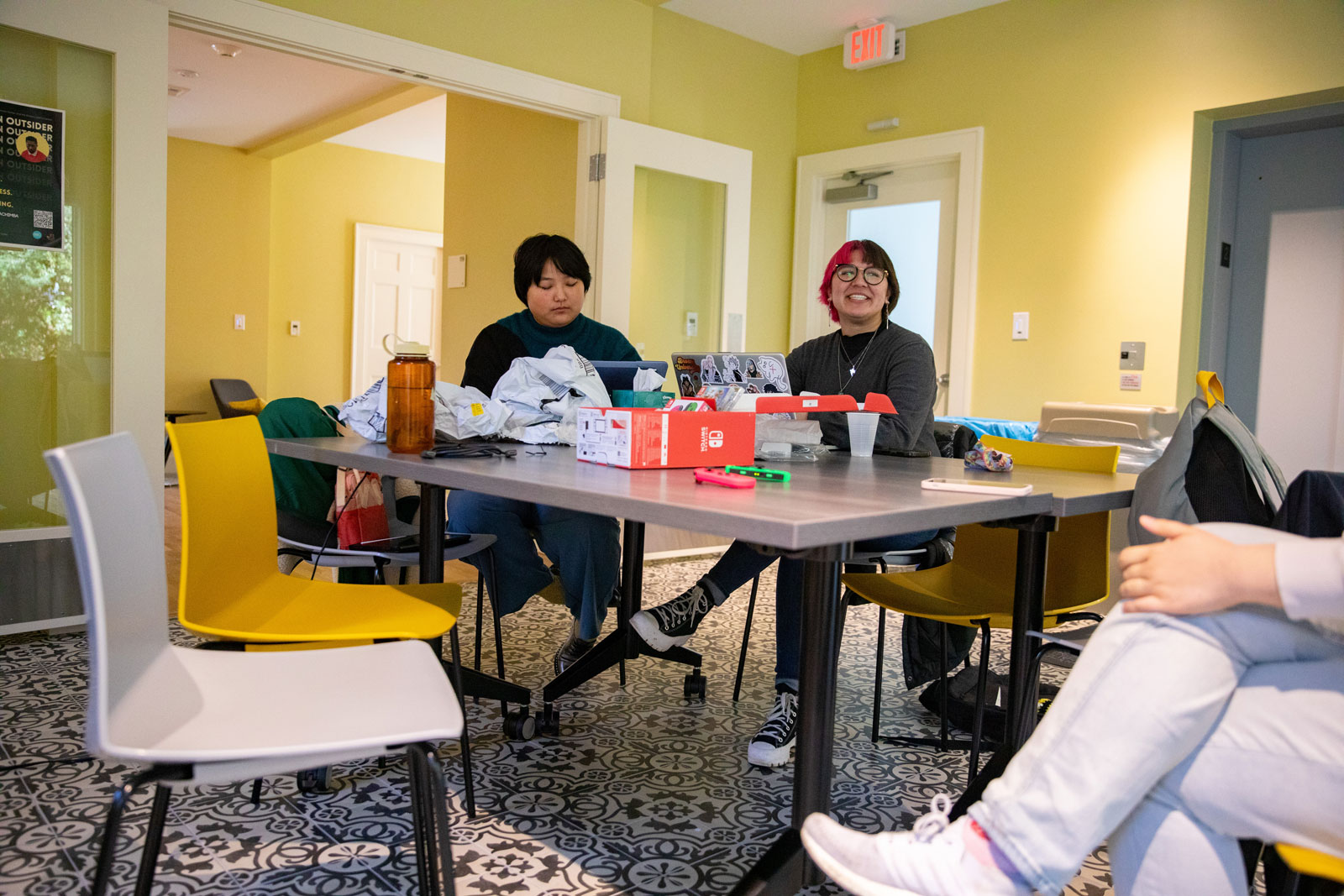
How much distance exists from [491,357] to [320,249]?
232 inches

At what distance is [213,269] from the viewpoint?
7625 millimetres

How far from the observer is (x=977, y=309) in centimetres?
471

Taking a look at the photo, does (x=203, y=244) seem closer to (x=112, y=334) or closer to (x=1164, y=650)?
(x=112, y=334)

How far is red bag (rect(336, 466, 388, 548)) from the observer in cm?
227

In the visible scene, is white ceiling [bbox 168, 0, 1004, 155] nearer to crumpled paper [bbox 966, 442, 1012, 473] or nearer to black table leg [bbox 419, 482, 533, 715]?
black table leg [bbox 419, 482, 533, 715]

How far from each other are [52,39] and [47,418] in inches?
46.3

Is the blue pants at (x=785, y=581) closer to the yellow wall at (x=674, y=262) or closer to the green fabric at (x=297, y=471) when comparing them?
the green fabric at (x=297, y=471)

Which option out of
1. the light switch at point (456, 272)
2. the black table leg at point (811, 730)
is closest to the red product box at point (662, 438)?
the black table leg at point (811, 730)

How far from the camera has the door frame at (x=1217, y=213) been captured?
388cm

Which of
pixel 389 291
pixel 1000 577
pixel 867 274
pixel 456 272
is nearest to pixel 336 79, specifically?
pixel 456 272

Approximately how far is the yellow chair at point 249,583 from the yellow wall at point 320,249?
6813 mm

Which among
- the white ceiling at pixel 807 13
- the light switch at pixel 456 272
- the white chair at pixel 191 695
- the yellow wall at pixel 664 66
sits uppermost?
the white ceiling at pixel 807 13

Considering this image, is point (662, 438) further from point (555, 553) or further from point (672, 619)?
point (555, 553)

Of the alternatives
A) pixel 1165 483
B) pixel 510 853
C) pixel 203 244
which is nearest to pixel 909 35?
pixel 1165 483
